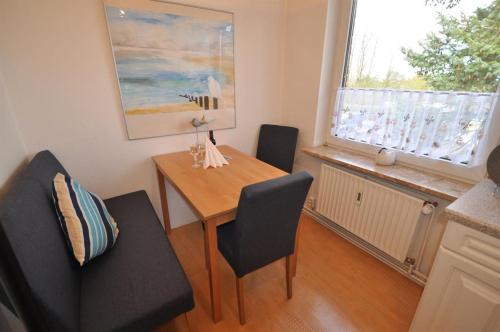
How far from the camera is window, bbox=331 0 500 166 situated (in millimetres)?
1275

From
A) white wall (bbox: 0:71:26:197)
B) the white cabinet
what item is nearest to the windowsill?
the white cabinet

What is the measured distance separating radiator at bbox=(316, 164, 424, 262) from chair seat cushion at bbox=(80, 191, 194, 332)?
1.45m

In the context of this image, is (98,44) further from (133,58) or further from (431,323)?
(431,323)

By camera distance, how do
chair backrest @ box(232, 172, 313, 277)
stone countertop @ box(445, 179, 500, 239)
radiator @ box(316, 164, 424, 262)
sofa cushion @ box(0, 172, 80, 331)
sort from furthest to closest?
1. radiator @ box(316, 164, 424, 262)
2. chair backrest @ box(232, 172, 313, 277)
3. stone countertop @ box(445, 179, 500, 239)
4. sofa cushion @ box(0, 172, 80, 331)

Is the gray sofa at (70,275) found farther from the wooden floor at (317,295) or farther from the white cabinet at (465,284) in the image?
the white cabinet at (465,284)

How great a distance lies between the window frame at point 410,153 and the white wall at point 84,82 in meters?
0.71

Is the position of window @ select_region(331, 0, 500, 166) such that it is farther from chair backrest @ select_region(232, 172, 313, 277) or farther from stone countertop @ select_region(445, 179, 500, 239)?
chair backrest @ select_region(232, 172, 313, 277)

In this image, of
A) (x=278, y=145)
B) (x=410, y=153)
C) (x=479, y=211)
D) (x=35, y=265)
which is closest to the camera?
(x=35, y=265)

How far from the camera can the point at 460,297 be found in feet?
3.25

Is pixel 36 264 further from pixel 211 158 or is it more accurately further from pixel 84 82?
pixel 84 82

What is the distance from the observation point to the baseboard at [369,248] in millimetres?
1687

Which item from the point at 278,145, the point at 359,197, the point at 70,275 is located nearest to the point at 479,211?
the point at 359,197

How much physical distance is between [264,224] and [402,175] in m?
1.08

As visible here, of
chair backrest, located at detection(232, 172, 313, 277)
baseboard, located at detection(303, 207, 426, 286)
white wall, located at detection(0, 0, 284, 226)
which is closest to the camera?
chair backrest, located at detection(232, 172, 313, 277)
